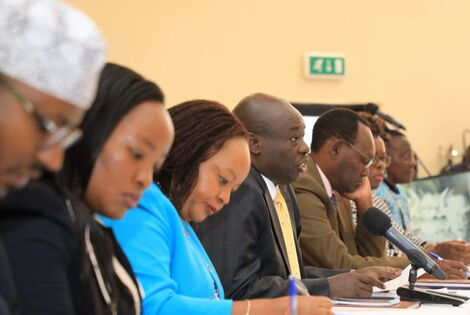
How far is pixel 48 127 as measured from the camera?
103cm

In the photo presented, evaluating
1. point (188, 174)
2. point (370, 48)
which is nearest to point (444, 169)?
point (370, 48)

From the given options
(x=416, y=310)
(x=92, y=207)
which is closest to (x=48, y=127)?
(x=92, y=207)

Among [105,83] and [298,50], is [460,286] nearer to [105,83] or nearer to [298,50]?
[105,83]

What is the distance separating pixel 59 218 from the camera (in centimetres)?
134

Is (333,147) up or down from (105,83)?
down

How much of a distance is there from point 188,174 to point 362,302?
88cm

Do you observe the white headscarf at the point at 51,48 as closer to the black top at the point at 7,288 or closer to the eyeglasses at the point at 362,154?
the black top at the point at 7,288

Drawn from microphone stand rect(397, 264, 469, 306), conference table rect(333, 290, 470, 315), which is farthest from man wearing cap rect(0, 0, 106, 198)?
microphone stand rect(397, 264, 469, 306)

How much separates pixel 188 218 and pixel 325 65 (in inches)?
139

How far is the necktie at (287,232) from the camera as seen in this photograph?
2873mm

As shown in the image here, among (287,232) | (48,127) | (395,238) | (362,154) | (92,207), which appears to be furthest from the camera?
(362,154)

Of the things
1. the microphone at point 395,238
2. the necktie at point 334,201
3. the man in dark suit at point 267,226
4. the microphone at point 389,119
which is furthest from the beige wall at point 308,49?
the microphone at point 395,238

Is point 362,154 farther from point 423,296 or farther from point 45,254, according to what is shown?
point 45,254

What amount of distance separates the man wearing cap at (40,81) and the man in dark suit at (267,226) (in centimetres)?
142
